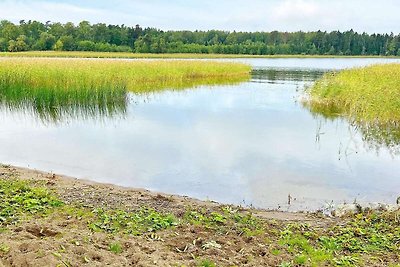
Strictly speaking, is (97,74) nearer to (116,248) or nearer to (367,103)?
(367,103)

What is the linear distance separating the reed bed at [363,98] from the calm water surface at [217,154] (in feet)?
2.41

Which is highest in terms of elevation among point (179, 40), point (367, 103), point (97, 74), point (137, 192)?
point (179, 40)

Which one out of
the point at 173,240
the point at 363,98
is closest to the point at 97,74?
the point at 363,98

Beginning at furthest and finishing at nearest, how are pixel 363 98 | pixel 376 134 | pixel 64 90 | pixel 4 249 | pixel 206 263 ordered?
pixel 64 90 → pixel 363 98 → pixel 376 134 → pixel 206 263 → pixel 4 249

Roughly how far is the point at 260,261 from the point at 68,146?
7.19 metres

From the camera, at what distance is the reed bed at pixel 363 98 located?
13.4 metres

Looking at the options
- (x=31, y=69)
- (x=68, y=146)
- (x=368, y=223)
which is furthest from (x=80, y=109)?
(x=368, y=223)

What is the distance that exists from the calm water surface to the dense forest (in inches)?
2300

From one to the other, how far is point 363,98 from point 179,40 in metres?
80.4

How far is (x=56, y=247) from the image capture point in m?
3.85

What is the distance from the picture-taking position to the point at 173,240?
4.42 m

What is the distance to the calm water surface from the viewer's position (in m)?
7.68

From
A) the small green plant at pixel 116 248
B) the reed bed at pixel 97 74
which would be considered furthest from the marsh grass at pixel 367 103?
the small green plant at pixel 116 248

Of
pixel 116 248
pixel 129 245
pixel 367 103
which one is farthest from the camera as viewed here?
pixel 367 103
